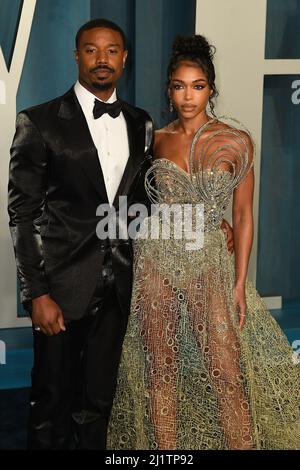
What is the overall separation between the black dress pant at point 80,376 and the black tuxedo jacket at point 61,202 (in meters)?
0.06

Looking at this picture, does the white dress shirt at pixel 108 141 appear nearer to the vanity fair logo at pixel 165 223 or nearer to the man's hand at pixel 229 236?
the vanity fair logo at pixel 165 223

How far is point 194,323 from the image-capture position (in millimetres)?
2574

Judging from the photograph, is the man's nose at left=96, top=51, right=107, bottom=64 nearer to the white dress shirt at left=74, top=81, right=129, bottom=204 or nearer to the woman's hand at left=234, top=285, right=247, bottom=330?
the white dress shirt at left=74, top=81, right=129, bottom=204

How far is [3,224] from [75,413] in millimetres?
1211

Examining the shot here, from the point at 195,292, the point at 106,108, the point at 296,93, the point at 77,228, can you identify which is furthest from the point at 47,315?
the point at 296,93

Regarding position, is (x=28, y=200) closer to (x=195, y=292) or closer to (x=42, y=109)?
(x=42, y=109)

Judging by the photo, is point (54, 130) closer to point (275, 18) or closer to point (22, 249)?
point (22, 249)

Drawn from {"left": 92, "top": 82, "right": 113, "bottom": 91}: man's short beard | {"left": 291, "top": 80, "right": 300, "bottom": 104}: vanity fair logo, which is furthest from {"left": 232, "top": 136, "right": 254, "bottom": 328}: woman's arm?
{"left": 291, "top": 80, "right": 300, "bottom": 104}: vanity fair logo

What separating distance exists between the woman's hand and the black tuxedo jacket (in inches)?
15.1

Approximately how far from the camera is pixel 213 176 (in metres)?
2.49

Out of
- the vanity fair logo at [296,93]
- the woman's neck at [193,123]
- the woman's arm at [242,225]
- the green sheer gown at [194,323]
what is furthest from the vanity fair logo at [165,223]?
→ the vanity fair logo at [296,93]

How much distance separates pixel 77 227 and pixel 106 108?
35cm
